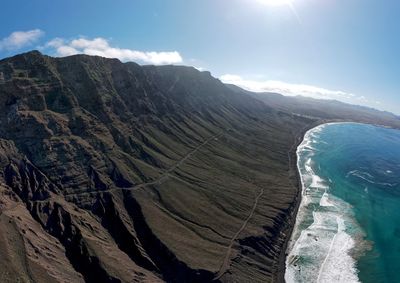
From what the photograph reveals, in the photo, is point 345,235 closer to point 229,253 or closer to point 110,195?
point 229,253

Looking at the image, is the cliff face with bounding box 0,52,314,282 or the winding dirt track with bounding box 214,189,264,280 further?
the winding dirt track with bounding box 214,189,264,280

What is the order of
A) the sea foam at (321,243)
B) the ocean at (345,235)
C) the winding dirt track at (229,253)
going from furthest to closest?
the ocean at (345,235)
the sea foam at (321,243)
the winding dirt track at (229,253)

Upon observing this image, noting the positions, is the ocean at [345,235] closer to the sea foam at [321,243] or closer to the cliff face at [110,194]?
the sea foam at [321,243]

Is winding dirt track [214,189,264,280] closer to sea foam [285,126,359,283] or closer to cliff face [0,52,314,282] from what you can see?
cliff face [0,52,314,282]

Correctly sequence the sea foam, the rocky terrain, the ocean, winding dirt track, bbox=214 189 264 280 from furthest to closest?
the ocean → the sea foam → winding dirt track, bbox=214 189 264 280 → the rocky terrain

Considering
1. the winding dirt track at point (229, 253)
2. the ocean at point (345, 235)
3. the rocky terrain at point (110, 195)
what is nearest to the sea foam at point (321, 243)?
the ocean at point (345, 235)

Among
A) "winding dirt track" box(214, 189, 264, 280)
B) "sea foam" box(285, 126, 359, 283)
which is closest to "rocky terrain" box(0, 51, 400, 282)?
"winding dirt track" box(214, 189, 264, 280)

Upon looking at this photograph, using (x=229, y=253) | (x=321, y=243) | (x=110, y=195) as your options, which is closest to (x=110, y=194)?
(x=110, y=195)
